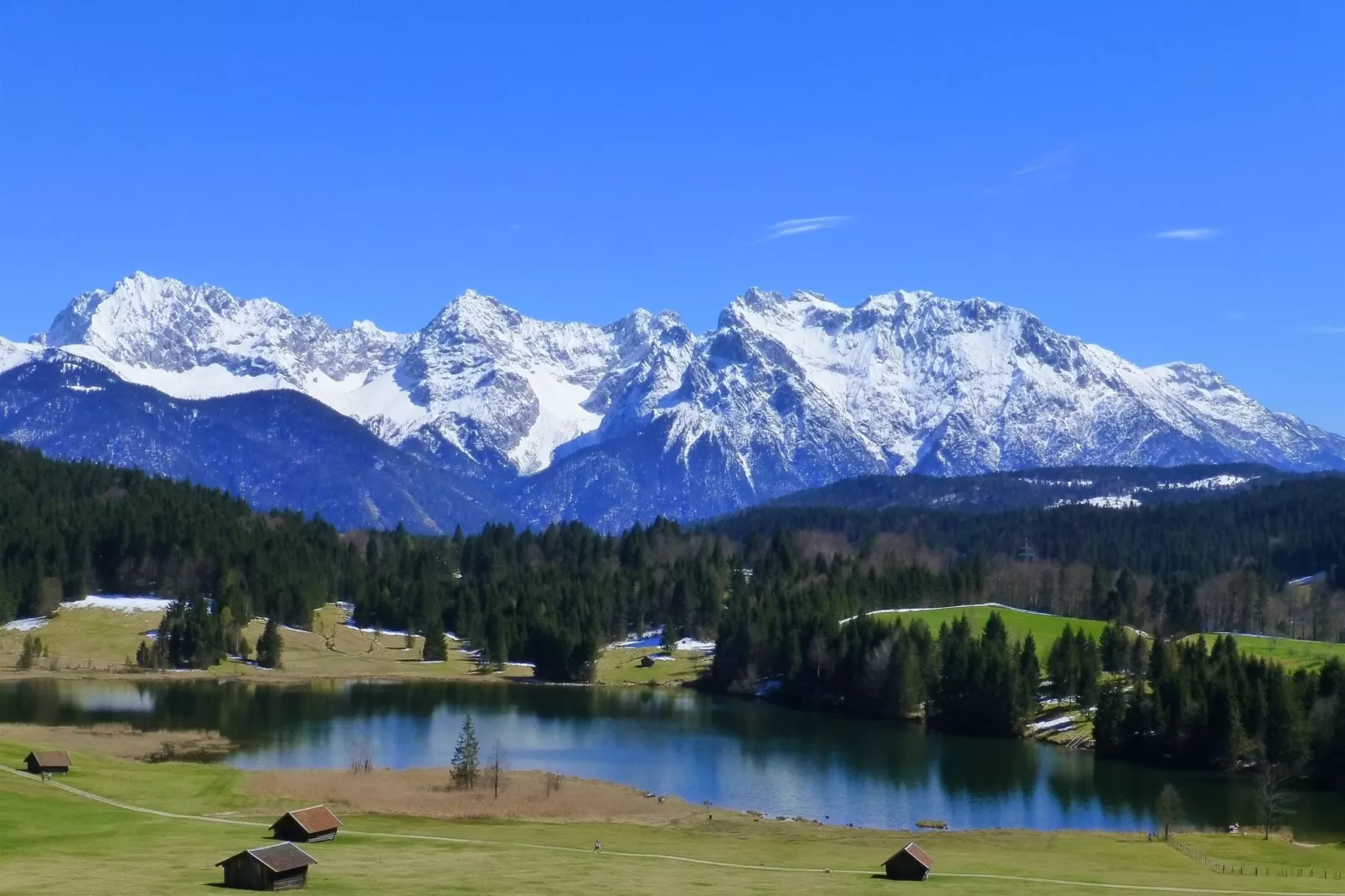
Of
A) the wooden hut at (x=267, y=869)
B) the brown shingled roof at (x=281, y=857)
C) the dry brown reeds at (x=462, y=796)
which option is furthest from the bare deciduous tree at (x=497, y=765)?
the wooden hut at (x=267, y=869)

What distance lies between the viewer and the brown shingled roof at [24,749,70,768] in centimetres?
10062

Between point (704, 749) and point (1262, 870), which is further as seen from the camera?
point (704, 749)

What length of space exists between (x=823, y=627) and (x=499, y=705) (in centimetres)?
4685

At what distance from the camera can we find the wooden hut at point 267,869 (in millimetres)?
65812

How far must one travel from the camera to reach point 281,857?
67375 millimetres

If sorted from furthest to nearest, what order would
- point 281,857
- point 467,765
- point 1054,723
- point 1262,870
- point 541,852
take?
point 1054,723 → point 467,765 → point 1262,870 → point 541,852 → point 281,857

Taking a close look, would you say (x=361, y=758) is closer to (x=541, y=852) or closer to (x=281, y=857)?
(x=541, y=852)

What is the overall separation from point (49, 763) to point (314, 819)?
2835 cm

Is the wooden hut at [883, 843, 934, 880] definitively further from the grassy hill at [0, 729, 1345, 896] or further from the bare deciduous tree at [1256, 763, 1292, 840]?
the bare deciduous tree at [1256, 763, 1292, 840]

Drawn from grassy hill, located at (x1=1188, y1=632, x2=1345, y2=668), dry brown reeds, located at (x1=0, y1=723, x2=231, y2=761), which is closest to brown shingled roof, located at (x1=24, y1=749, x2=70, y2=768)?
dry brown reeds, located at (x1=0, y1=723, x2=231, y2=761)

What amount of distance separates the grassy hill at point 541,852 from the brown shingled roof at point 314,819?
112cm

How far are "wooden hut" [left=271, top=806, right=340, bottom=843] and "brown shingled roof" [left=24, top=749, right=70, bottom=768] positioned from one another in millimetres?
25669

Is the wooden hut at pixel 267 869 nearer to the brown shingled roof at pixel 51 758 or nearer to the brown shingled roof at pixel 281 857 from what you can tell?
the brown shingled roof at pixel 281 857

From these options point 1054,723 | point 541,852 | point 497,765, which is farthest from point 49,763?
point 1054,723
